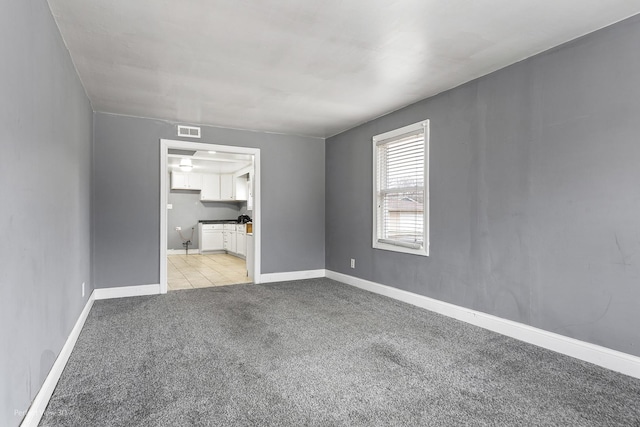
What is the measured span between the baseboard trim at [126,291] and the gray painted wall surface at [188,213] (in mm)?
5653

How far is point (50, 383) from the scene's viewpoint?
209cm

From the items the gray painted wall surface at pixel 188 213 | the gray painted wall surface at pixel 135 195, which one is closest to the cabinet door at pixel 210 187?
the gray painted wall surface at pixel 188 213

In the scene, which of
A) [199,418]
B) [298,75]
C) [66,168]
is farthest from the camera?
[298,75]

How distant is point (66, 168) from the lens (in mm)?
2732

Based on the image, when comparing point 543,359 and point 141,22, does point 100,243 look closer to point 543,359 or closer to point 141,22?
point 141,22

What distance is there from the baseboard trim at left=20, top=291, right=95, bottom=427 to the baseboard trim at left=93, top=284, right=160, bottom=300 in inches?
53.8

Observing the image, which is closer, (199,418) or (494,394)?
(199,418)

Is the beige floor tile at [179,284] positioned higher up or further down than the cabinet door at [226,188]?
further down

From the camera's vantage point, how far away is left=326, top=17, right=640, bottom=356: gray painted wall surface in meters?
2.44

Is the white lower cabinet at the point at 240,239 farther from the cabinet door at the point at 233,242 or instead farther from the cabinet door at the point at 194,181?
the cabinet door at the point at 194,181

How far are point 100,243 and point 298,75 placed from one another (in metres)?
3.37

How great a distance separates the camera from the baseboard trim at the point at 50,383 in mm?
1725

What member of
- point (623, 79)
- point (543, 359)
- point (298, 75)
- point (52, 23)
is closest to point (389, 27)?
point (298, 75)

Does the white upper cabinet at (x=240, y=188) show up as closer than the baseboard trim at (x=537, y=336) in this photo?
No
